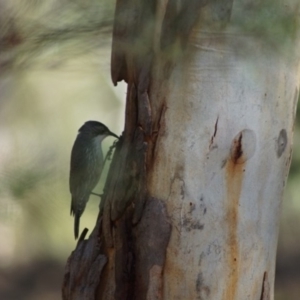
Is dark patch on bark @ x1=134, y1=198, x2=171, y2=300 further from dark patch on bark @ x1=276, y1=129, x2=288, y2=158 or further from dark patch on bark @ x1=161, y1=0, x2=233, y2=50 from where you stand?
dark patch on bark @ x1=161, y1=0, x2=233, y2=50

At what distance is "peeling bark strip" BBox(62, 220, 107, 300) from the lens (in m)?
2.18

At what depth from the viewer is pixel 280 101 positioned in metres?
2.05

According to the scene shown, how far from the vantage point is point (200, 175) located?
6.61ft

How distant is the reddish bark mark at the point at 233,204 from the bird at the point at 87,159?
0.38 meters

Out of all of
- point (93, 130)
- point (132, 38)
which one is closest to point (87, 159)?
point (93, 130)

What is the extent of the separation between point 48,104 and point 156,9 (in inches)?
16.2

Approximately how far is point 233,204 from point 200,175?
0.36 feet

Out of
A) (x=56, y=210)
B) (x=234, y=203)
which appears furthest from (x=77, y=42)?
(x=234, y=203)

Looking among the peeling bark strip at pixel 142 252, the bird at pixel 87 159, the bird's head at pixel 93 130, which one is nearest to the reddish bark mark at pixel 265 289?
the peeling bark strip at pixel 142 252

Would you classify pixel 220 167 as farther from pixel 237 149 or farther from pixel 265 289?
pixel 265 289

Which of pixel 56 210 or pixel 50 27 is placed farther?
pixel 56 210

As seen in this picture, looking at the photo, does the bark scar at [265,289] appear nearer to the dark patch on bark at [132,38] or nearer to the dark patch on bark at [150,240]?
the dark patch on bark at [150,240]

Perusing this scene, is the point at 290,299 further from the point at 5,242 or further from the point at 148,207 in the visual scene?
the point at 148,207

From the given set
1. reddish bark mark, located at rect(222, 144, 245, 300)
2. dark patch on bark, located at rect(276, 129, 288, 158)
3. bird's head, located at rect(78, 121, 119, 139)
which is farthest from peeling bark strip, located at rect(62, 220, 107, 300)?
bird's head, located at rect(78, 121, 119, 139)
